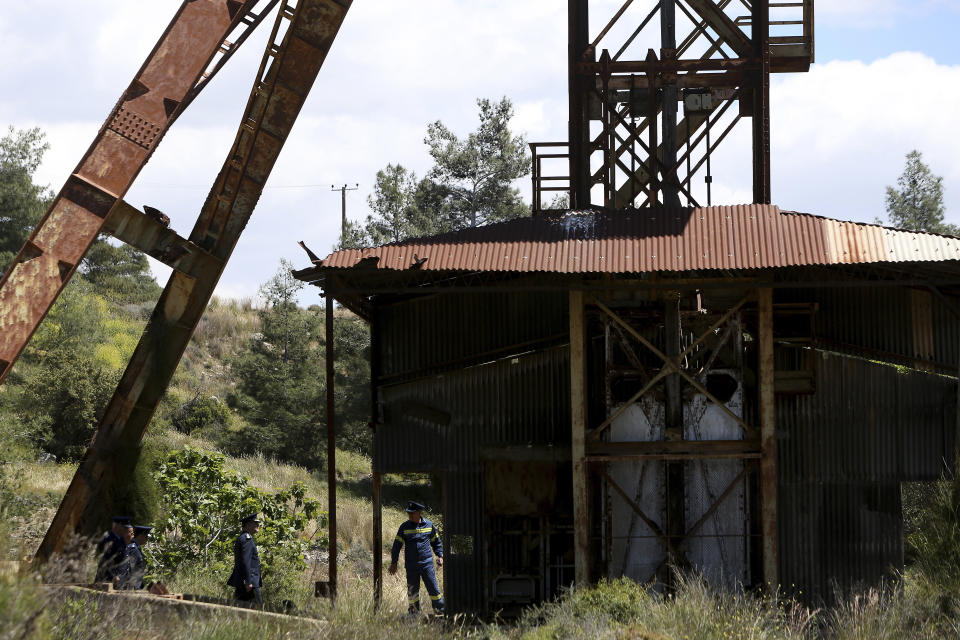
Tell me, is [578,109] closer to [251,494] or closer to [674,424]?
[674,424]

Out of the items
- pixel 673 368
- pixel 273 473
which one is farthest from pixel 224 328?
pixel 673 368

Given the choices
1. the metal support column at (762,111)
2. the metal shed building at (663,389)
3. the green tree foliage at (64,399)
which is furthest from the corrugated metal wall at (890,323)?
the green tree foliage at (64,399)

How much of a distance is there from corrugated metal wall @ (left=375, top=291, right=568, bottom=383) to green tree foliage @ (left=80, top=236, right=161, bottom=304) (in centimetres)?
4061

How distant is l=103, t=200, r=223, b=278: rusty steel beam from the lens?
15383 mm

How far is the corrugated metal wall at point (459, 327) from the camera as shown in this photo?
18.4 metres

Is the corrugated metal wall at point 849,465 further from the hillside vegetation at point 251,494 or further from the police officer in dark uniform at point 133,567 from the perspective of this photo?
the police officer in dark uniform at point 133,567

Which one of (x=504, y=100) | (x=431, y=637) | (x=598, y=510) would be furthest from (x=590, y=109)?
(x=504, y=100)

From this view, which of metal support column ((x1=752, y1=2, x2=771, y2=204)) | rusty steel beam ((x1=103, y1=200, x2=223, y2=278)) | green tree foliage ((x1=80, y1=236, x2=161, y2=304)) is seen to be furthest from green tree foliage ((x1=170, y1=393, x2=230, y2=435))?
metal support column ((x1=752, y1=2, x2=771, y2=204))

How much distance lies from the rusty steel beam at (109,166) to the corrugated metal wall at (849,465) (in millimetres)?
10509

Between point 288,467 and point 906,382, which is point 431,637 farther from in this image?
point 288,467

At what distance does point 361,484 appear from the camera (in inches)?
1626

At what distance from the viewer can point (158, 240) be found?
52.3 ft

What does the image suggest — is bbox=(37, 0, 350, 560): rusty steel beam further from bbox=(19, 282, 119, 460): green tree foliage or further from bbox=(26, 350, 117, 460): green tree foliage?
bbox=(26, 350, 117, 460): green tree foliage

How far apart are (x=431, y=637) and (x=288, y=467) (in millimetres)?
27056
